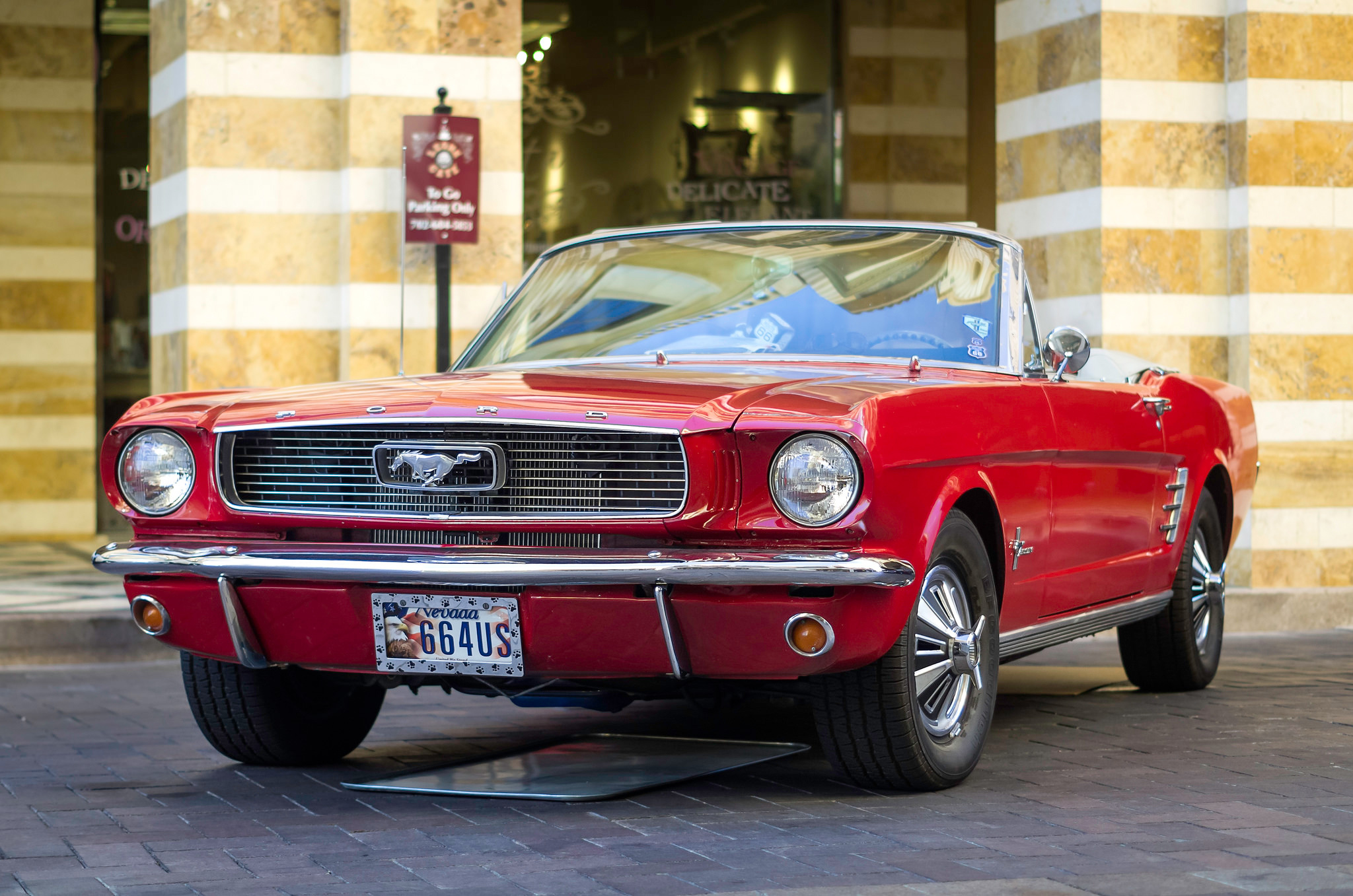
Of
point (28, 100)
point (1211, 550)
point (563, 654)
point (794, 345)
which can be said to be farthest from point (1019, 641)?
point (28, 100)

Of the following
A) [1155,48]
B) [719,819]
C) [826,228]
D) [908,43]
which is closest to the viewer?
[719,819]

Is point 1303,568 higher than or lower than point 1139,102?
lower

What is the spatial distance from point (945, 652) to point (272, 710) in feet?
5.92

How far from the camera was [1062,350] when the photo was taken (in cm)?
539

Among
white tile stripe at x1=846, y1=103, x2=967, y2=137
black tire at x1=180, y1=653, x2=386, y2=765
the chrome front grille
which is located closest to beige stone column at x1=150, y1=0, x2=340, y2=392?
black tire at x1=180, y1=653, x2=386, y2=765

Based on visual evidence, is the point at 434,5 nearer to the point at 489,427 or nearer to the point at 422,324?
the point at 422,324

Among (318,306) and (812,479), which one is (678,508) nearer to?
(812,479)

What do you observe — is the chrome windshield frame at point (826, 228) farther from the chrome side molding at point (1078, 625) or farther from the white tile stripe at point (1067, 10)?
the white tile stripe at point (1067, 10)

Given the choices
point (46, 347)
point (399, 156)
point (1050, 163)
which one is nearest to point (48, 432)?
point (46, 347)

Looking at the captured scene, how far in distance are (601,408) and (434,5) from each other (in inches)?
240

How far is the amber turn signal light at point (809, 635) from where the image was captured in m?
4.11

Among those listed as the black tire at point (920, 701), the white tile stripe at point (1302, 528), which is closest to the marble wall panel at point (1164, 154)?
the white tile stripe at point (1302, 528)

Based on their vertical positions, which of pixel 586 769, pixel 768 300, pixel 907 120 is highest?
pixel 907 120

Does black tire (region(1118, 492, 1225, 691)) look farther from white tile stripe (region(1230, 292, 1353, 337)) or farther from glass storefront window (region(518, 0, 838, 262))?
glass storefront window (region(518, 0, 838, 262))
